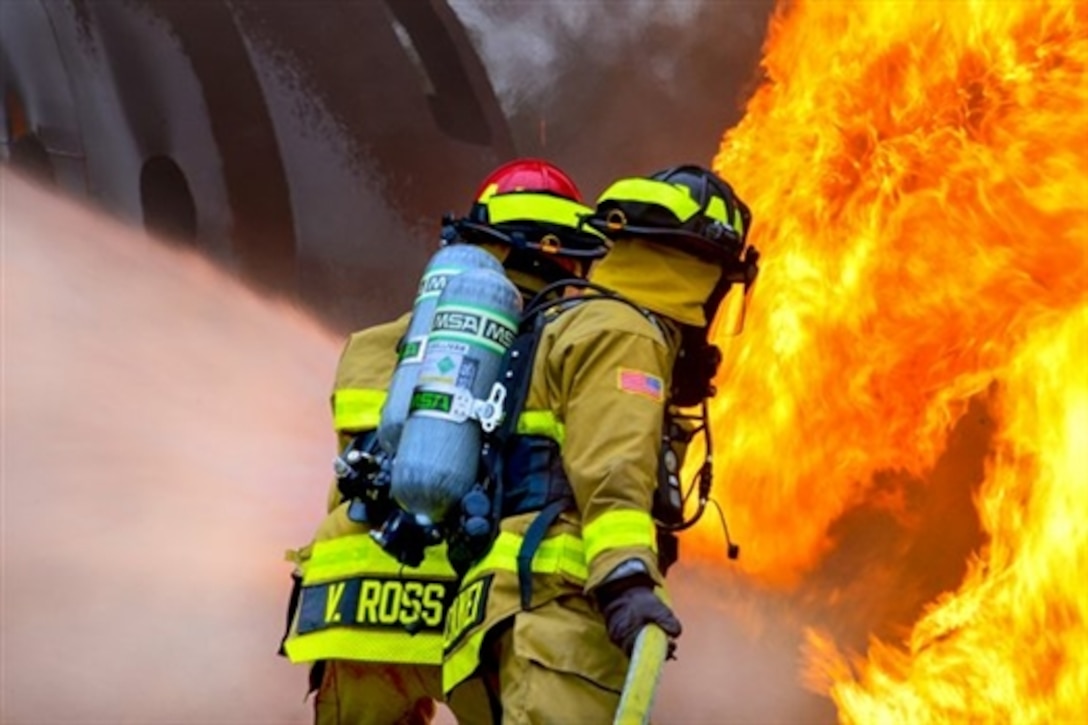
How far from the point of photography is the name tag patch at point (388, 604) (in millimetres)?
3904

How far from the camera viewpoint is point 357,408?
416 cm

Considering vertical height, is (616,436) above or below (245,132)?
below

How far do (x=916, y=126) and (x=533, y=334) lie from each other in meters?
3.37

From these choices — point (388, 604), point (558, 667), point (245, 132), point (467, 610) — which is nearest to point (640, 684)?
point (558, 667)

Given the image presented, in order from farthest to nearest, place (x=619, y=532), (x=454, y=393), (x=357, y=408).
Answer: (x=357, y=408)
(x=454, y=393)
(x=619, y=532)

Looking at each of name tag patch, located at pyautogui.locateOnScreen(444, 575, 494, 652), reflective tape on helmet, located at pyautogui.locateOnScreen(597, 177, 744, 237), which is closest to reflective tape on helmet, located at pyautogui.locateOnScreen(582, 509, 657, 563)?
name tag patch, located at pyautogui.locateOnScreen(444, 575, 494, 652)

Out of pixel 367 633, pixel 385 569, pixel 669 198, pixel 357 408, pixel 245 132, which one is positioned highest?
pixel 245 132

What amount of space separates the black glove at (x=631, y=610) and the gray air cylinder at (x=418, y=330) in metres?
0.69

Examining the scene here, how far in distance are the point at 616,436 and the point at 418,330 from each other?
641mm

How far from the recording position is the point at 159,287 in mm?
6426

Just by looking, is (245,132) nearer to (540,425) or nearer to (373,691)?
(373,691)

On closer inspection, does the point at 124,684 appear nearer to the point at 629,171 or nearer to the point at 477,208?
the point at 477,208

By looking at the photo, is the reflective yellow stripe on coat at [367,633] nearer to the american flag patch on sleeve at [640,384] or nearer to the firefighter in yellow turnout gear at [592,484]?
the firefighter in yellow turnout gear at [592,484]

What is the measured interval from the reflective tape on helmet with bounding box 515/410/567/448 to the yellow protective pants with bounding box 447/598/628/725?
394 millimetres
